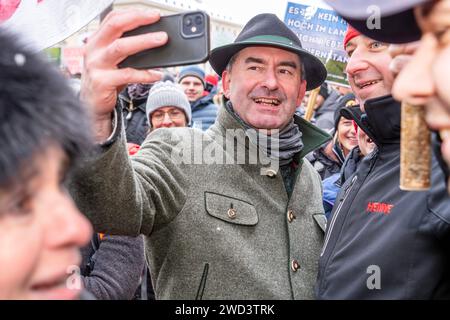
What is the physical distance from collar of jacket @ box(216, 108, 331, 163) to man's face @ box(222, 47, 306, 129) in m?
0.10

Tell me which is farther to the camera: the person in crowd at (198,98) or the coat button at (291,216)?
the person in crowd at (198,98)

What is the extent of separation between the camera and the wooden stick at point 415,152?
3.12 feet

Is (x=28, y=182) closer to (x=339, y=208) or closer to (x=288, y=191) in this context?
(x=339, y=208)

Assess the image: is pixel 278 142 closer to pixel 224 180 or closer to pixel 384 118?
pixel 224 180

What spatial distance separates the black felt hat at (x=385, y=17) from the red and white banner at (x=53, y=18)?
2.56 ft

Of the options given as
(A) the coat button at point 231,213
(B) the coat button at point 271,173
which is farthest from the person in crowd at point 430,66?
(B) the coat button at point 271,173

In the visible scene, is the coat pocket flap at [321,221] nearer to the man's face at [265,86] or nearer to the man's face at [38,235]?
the man's face at [265,86]

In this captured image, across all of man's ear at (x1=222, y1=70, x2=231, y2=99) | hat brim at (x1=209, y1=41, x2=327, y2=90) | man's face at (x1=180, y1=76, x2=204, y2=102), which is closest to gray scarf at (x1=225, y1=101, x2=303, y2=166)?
man's ear at (x1=222, y1=70, x2=231, y2=99)

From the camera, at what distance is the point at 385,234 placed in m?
1.67

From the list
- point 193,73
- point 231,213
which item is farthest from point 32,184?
point 193,73

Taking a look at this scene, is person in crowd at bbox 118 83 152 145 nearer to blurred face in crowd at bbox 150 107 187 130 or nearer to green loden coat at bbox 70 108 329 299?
blurred face in crowd at bbox 150 107 187 130
